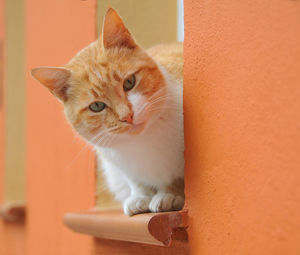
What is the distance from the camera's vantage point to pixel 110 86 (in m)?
0.99

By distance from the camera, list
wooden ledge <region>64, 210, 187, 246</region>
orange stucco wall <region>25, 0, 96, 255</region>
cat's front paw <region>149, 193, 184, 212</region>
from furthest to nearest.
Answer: orange stucco wall <region>25, 0, 96, 255</region> < cat's front paw <region>149, 193, 184, 212</region> < wooden ledge <region>64, 210, 187, 246</region>

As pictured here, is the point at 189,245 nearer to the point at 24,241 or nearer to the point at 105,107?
the point at 105,107

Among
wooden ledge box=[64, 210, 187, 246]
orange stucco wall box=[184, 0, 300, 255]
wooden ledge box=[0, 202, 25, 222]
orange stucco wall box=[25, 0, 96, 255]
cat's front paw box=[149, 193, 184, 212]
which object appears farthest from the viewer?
wooden ledge box=[0, 202, 25, 222]

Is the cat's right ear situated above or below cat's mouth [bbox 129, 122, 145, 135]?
above

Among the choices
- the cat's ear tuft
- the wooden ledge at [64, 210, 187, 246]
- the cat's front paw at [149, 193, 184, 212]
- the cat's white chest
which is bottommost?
the wooden ledge at [64, 210, 187, 246]

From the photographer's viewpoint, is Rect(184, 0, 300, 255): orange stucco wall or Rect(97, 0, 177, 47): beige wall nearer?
Rect(184, 0, 300, 255): orange stucco wall

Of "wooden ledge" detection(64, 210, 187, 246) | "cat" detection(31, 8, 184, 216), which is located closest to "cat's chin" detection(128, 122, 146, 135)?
"cat" detection(31, 8, 184, 216)

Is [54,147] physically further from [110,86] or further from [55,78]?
[110,86]

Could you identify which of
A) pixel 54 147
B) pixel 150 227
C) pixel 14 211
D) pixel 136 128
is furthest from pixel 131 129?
pixel 14 211

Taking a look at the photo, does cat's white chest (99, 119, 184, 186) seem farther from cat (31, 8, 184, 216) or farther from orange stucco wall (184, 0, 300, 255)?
orange stucco wall (184, 0, 300, 255)

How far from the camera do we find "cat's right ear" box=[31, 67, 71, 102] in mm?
1045

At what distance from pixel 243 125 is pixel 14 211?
5.66 ft

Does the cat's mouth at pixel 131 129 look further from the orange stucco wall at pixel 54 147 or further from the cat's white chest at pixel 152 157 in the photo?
the orange stucco wall at pixel 54 147

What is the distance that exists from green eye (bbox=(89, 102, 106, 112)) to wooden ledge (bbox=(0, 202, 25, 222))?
1300 millimetres
